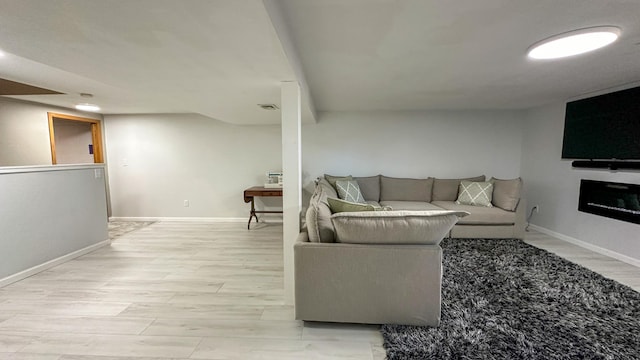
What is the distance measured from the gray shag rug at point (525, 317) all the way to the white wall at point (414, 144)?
7.25 ft

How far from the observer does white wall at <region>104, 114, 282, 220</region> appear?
189 inches

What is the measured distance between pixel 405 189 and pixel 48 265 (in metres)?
4.90

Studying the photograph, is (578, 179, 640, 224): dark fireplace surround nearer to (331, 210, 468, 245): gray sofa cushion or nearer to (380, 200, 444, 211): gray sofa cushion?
(380, 200, 444, 211): gray sofa cushion

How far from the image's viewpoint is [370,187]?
4.46 metres

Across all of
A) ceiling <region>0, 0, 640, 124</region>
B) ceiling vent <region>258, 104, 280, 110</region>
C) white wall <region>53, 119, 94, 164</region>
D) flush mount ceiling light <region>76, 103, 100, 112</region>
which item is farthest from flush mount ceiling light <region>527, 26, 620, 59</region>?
white wall <region>53, 119, 94, 164</region>

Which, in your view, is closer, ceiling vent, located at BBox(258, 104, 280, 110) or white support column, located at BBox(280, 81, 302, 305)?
white support column, located at BBox(280, 81, 302, 305)

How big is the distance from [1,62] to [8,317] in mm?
2040

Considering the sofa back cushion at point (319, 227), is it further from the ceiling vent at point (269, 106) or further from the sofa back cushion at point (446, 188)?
the sofa back cushion at point (446, 188)

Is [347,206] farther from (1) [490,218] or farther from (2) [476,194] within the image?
(2) [476,194]

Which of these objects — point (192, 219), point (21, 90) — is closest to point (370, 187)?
point (192, 219)

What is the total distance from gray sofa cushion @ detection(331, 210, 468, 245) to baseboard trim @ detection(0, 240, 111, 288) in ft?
10.8

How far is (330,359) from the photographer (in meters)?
1.55

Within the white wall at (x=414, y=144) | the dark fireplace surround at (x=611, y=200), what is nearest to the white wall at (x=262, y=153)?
the white wall at (x=414, y=144)

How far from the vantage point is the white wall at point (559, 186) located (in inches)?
116
